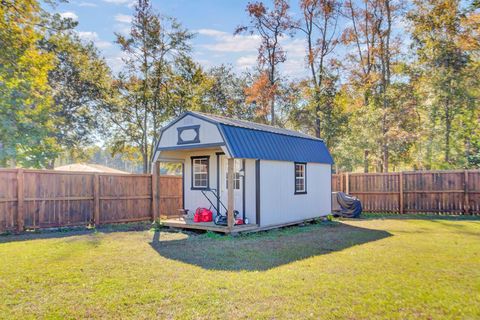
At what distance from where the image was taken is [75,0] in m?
14.5

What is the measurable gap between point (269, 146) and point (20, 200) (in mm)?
6877

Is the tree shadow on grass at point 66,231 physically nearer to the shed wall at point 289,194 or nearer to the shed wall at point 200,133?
the shed wall at point 200,133

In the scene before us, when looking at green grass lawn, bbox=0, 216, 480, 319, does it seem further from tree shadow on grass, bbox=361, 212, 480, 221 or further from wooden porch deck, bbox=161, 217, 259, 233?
tree shadow on grass, bbox=361, 212, 480, 221

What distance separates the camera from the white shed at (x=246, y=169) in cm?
940

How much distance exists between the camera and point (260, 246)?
7.68 metres

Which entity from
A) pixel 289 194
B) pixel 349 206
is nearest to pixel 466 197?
pixel 349 206

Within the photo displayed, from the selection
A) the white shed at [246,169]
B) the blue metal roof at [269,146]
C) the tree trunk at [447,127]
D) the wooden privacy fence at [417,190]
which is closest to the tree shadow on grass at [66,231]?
the white shed at [246,169]

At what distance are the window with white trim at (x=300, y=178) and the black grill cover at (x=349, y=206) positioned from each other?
308 cm

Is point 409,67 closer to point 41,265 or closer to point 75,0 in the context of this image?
point 75,0

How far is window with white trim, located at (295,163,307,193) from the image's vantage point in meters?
11.5

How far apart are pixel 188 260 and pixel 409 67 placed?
58.5 ft

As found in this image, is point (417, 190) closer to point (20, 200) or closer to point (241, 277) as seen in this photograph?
point (241, 277)

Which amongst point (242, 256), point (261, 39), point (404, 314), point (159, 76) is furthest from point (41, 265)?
point (261, 39)

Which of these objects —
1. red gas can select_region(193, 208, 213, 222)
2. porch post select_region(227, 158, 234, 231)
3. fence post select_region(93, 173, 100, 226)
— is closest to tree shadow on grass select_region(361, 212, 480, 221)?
red gas can select_region(193, 208, 213, 222)
